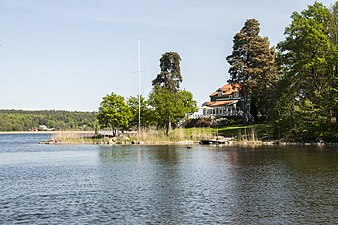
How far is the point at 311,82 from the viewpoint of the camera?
2259 inches

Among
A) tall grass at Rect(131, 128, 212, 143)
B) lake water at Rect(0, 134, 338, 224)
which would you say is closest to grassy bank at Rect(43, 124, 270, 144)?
tall grass at Rect(131, 128, 212, 143)

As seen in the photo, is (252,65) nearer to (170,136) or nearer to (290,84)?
(290,84)

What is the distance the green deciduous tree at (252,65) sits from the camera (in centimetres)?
6944

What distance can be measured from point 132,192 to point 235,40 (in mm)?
55104

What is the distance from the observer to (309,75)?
186 feet

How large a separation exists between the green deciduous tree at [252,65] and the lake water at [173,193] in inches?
1413

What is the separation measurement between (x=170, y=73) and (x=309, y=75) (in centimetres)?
3004

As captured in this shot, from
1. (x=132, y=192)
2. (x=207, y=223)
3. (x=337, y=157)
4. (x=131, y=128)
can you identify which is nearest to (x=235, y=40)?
(x=131, y=128)

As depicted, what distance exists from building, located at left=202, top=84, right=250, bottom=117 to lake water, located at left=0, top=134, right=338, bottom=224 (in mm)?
49349

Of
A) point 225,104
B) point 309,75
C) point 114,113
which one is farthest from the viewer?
point 225,104

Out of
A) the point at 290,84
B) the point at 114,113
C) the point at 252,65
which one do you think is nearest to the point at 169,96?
the point at 114,113

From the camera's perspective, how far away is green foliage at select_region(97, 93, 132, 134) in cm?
6962

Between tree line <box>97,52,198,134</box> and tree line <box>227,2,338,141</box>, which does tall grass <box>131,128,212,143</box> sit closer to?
tree line <box>97,52,198,134</box>

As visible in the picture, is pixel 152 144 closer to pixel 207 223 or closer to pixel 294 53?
pixel 294 53
